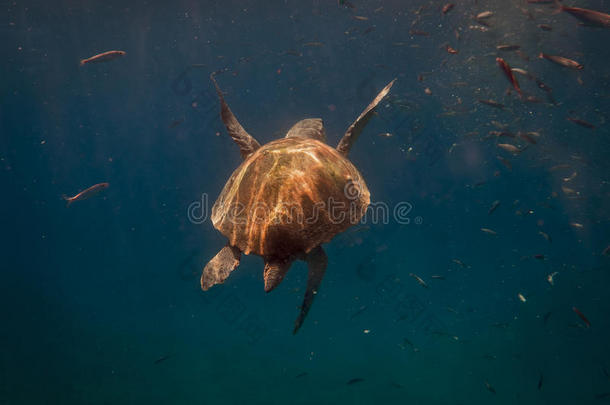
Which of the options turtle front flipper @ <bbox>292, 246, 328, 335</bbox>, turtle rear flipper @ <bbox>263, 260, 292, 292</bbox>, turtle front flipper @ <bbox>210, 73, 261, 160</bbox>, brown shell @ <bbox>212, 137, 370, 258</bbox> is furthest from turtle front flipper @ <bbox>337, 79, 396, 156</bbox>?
turtle rear flipper @ <bbox>263, 260, 292, 292</bbox>

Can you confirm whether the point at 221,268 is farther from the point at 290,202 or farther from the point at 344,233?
the point at 344,233

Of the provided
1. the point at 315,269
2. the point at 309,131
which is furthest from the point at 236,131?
the point at 315,269

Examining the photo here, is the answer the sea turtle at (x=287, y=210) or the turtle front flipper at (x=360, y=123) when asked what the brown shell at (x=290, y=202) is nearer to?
the sea turtle at (x=287, y=210)

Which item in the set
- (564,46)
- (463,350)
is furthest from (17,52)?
(463,350)

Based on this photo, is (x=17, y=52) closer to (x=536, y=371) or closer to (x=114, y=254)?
(x=114, y=254)

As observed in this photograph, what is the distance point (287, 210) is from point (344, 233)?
A: 8.06m

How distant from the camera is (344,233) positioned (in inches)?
434

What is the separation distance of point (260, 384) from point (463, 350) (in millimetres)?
10984

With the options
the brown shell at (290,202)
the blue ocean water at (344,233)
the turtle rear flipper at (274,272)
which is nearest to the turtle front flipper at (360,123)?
the brown shell at (290,202)

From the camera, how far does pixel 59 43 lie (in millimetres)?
18047

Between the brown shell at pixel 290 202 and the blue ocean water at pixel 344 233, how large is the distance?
22.8 ft

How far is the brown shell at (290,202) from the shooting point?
128 inches

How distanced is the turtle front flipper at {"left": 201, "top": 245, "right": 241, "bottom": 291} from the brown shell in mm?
207

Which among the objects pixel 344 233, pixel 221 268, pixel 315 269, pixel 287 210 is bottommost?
pixel 344 233
